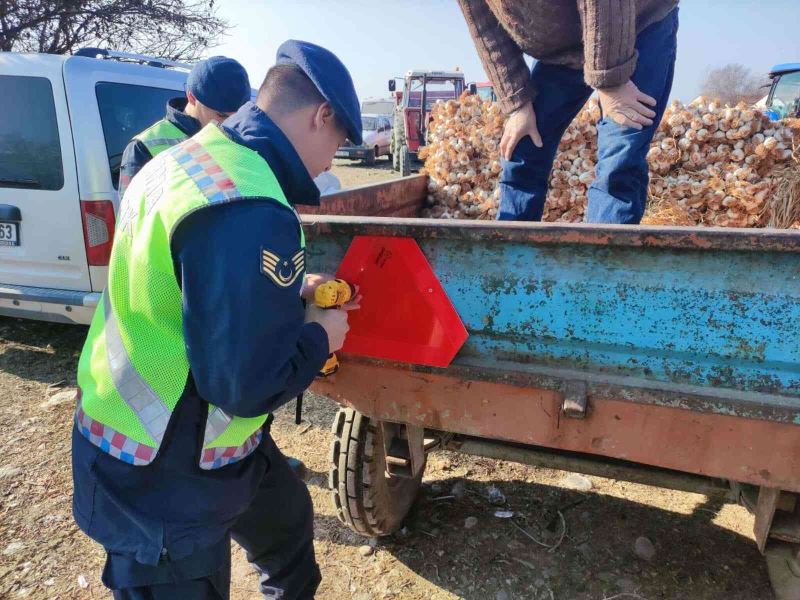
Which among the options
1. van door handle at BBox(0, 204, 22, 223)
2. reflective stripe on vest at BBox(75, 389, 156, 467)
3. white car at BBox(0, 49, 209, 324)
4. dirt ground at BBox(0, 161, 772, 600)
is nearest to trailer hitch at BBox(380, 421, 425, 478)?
dirt ground at BBox(0, 161, 772, 600)

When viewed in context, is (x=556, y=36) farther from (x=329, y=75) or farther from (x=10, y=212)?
(x=10, y=212)

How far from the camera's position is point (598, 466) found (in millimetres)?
2031

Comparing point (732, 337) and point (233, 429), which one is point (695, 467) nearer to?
point (732, 337)

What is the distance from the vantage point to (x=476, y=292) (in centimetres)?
170

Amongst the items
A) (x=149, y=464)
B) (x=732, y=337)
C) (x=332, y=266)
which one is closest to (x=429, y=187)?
(x=332, y=266)

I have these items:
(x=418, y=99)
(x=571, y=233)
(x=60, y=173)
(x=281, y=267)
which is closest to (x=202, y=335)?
(x=281, y=267)

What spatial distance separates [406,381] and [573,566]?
139cm

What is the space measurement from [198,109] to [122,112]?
4.18 feet

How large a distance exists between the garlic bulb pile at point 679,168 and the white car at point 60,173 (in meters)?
2.21

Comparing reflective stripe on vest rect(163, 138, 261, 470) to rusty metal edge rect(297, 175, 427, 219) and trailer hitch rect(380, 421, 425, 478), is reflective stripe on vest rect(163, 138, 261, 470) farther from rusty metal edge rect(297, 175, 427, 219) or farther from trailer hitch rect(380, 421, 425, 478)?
trailer hitch rect(380, 421, 425, 478)

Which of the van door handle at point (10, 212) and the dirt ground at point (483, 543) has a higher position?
the van door handle at point (10, 212)

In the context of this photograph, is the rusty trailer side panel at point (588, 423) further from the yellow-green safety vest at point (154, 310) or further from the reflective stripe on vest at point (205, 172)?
the reflective stripe on vest at point (205, 172)

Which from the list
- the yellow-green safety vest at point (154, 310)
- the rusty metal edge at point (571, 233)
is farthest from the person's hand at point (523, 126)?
the yellow-green safety vest at point (154, 310)

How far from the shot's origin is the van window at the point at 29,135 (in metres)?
3.94
